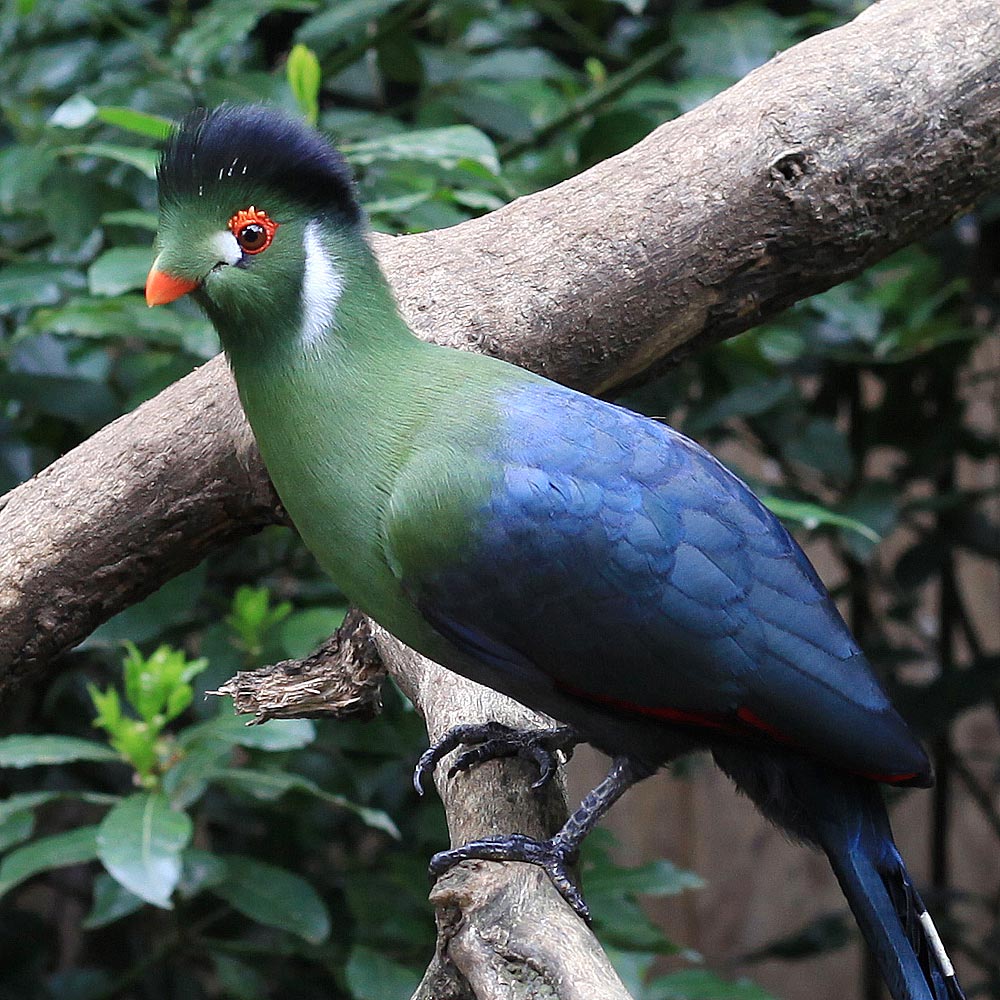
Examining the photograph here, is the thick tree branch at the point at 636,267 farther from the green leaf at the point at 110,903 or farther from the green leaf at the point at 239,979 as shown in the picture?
the green leaf at the point at 239,979

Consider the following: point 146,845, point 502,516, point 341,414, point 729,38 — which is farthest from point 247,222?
point 729,38

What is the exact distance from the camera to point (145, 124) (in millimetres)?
1826

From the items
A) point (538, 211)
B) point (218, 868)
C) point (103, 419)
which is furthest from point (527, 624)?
point (103, 419)

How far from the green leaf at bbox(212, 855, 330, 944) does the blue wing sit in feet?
2.30

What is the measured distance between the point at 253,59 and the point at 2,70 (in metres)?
0.46

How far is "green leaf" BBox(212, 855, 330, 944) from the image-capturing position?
1.93 metres

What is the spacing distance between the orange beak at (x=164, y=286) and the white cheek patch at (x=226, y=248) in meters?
0.04

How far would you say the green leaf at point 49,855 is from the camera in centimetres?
178

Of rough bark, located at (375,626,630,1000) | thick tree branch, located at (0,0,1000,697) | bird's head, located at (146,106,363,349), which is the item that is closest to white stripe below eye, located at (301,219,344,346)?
bird's head, located at (146,106,363,349)

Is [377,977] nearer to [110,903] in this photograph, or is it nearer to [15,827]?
[110,903]

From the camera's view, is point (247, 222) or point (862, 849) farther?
point (862, 849)

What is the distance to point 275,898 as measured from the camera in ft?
6.42

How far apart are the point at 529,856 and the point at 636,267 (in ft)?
2.52

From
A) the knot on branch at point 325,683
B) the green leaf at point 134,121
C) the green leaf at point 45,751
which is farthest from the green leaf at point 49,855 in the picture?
the green leaf at point 134,121
